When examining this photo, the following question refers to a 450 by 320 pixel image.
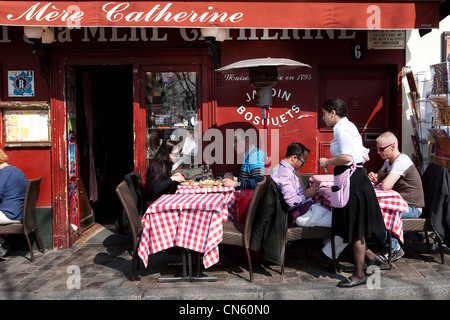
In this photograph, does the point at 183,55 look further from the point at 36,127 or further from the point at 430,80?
the point at 430,80

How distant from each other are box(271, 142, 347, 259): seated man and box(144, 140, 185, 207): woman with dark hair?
1512 mm

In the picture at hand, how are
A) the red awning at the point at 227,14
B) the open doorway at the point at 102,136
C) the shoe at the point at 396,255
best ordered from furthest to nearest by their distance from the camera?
1. the open doorway at the point at 102,136
2. the red awning at the point at 227,14
3. the shoe at the point at 396,255

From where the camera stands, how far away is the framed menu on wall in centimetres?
627

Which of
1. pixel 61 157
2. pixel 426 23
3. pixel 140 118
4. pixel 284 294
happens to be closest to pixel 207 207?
pixel 284 294

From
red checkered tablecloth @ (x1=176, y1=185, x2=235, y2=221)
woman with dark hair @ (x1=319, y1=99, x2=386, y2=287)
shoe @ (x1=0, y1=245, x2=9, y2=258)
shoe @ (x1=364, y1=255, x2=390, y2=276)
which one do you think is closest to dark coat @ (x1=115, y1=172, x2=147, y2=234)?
red checkered tablecloth @ (x1=176, y1=185, x2=235, y2=221)

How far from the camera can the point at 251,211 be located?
4598 millimetres

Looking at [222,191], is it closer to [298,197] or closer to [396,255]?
[298,197]

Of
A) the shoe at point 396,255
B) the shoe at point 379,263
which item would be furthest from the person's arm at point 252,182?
the shoe at point 396,255

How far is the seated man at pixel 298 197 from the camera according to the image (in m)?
4.68

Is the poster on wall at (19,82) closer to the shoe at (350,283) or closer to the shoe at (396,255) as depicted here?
the shoe at (350,283)

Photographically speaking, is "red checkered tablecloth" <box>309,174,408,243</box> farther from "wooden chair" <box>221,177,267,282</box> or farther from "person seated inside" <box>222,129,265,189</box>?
"person seated inside" <box>222,129,265,189</box>

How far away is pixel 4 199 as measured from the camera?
570 centimetres

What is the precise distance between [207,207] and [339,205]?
4.33 ft

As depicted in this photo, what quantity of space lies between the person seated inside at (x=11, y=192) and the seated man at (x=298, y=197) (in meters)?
3.34
